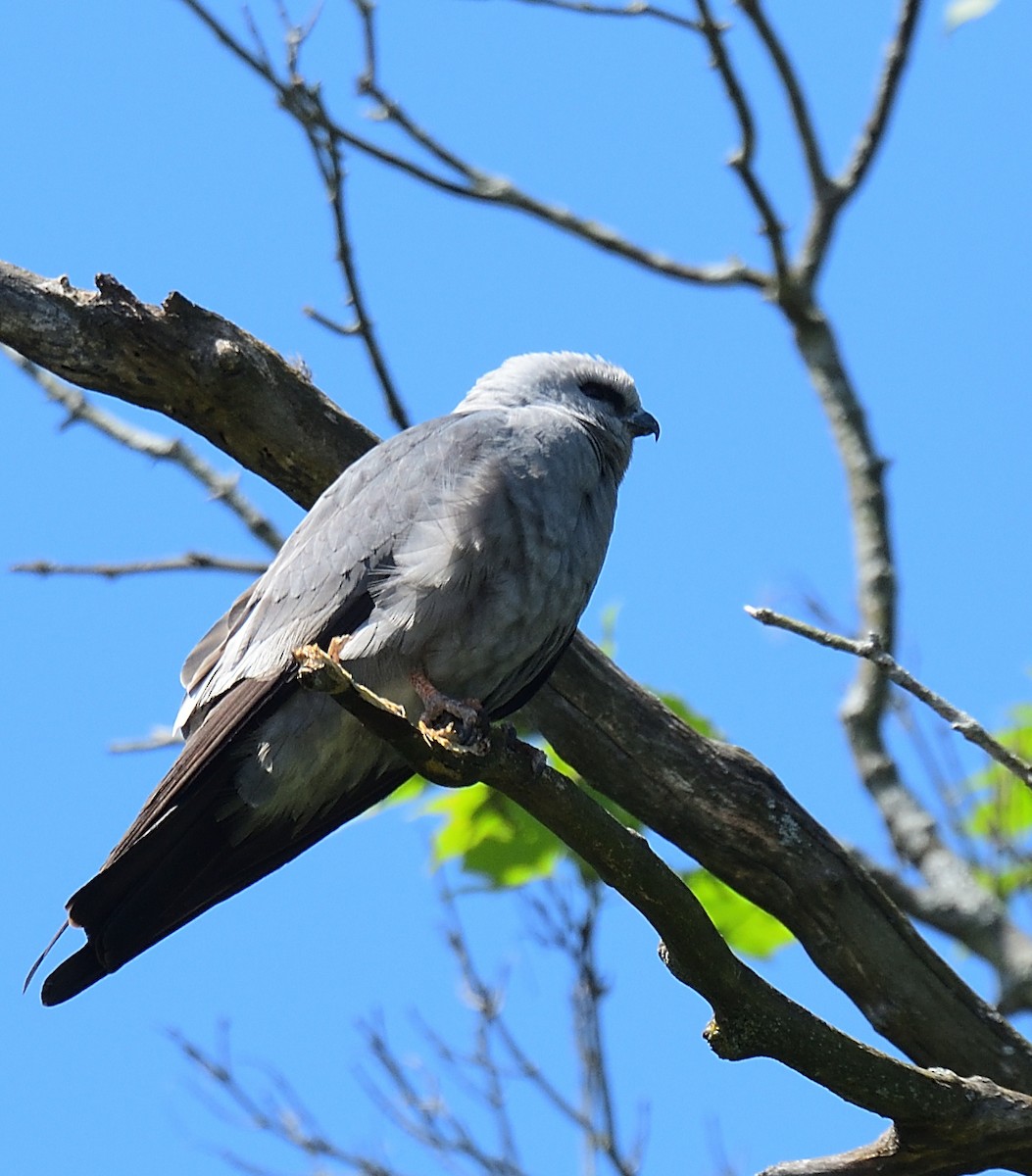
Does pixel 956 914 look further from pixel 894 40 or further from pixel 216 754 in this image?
pixel 894 40

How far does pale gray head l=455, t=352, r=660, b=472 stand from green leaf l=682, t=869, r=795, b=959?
181cm

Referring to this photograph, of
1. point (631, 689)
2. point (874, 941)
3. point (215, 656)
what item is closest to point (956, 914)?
point (874, 941)

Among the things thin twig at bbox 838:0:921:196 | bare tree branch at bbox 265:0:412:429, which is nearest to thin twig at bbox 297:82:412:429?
bare tree branch at bbox 265:0:412:429

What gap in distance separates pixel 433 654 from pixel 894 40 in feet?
14.9

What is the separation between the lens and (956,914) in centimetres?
639

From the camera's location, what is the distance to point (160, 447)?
7.39 metres

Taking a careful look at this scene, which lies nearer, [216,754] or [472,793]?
[216,754]

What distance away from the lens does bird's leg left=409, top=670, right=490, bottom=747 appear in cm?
451

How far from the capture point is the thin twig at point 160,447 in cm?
727

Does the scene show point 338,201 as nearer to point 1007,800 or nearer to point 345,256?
point 345,256

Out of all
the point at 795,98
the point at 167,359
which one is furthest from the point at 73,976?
the point at 795,98

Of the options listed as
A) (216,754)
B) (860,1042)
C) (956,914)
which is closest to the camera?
(860,1042)

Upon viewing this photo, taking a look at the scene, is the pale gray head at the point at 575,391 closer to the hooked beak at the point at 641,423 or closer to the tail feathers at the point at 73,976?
the hooked beak at the point at 641,423

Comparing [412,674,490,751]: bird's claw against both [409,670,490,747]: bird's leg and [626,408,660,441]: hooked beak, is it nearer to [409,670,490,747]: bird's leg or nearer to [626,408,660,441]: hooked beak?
[409,670,490,747]: bird's leg
